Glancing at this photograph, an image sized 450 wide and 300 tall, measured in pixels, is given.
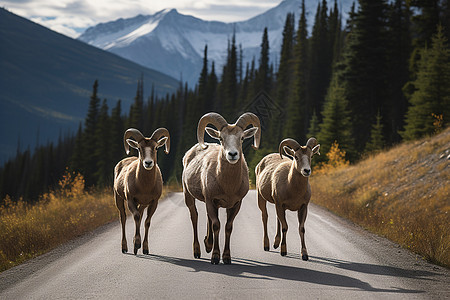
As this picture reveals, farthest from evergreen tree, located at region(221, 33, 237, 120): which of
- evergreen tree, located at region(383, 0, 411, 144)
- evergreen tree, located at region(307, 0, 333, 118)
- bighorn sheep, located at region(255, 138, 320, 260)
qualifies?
bighorn sheep, located at region(255, 138, 320, 260)

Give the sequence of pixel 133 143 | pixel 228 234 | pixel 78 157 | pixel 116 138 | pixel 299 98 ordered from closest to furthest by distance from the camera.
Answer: pixel 228 234
pixel 133 143
pixel 299 98
pixel 78 157
pixel 116 138

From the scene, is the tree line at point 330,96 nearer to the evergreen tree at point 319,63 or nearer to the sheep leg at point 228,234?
the evergreen tree at point 319,63

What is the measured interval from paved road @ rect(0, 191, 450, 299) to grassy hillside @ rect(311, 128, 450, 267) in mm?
700

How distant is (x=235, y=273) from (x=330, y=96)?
102 ft

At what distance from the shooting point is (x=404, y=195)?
60.0 ft

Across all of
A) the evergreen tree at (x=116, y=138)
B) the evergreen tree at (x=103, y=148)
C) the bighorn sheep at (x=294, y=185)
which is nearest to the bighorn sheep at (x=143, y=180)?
the bighorn sheep at (x=294, y=185)

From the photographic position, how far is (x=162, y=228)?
512 inches

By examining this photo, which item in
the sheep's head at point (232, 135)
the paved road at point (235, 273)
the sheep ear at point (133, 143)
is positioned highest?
the sheep's head at point (232, 135)

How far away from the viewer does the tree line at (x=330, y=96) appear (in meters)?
32.8

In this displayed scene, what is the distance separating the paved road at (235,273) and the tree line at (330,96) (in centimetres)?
1440

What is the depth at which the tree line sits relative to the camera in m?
32.8

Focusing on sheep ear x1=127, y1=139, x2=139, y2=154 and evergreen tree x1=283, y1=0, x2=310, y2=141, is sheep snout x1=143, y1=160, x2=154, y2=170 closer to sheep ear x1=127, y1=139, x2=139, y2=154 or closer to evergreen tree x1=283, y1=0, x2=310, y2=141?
sheep ear x1=127, y1=139, x2=139, y2=154

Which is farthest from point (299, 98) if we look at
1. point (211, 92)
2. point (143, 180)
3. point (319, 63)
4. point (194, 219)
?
point (143, 180)

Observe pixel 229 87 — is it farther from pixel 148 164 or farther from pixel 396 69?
pixel 148 164
